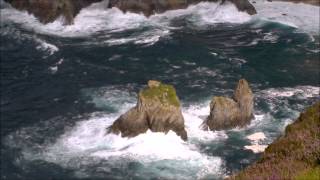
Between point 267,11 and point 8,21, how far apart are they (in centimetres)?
3903

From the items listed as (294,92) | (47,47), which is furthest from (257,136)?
(47,47)

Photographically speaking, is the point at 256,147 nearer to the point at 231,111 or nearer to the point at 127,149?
the point at 231,111

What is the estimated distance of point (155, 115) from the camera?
52.1 metres

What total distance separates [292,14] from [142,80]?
33673 mm

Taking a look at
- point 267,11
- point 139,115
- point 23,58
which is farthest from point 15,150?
point 267,11

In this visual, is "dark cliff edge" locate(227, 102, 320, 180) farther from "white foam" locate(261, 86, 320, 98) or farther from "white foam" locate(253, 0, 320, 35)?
"white foam" locate(253, 0, 320, 35)

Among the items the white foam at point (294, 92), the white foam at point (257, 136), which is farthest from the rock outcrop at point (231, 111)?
the white foam at point (294, 92)

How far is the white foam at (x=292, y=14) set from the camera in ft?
273

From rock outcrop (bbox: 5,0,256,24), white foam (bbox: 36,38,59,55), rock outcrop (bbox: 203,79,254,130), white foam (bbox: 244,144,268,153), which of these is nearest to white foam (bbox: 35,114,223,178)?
white foam (bbox: 244,144,268,153)

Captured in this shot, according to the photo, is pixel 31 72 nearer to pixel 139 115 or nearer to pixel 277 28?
pixel 139 115

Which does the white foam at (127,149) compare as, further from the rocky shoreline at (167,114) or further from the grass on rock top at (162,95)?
the grass on rock top at (162,95)

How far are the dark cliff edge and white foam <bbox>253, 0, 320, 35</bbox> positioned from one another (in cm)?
5779

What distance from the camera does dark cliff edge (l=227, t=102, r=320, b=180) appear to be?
18.5 meters

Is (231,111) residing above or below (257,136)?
above
